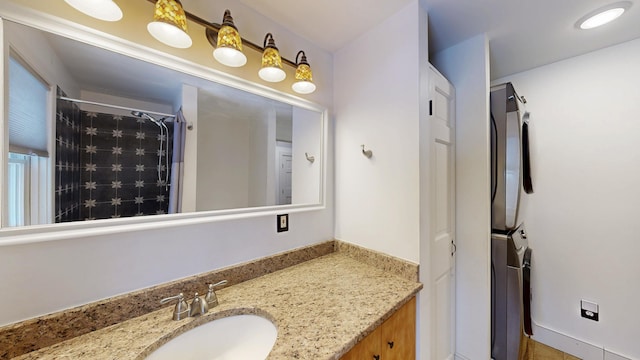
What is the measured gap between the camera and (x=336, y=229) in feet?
5.31

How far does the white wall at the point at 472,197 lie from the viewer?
1.44m

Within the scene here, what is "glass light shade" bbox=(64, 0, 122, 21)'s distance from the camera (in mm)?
675

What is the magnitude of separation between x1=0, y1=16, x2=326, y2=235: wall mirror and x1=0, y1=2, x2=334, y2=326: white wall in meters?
0.08

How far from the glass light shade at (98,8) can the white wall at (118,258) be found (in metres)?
0.14

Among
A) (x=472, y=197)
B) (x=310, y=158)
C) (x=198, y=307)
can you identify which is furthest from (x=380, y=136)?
(x=198, y=307)

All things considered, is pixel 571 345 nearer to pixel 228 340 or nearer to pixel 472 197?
pixel 472 197

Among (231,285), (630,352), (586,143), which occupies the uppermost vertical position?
(586,143)

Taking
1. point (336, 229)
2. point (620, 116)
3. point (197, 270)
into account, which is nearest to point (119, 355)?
point (197, 270)

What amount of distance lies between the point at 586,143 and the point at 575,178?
28 centimetres

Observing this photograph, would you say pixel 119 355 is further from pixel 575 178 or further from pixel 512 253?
pixel 575 178

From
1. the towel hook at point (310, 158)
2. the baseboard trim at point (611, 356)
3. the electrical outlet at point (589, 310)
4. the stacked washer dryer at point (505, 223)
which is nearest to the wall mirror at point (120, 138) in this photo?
the towel hook at point (310, 158)

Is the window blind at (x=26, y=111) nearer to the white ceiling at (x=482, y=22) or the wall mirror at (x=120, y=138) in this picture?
the wall mirror at (x=120, y=138)

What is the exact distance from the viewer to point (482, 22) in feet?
4.32

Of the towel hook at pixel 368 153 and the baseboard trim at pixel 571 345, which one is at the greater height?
the towel hook at pixel 368 153
